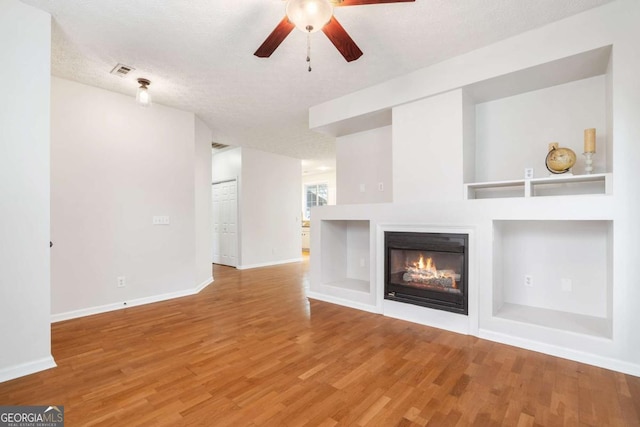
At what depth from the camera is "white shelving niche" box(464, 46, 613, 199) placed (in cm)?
258

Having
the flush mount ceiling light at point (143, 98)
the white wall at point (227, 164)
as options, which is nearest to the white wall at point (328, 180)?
the white wall at point (227, 164)

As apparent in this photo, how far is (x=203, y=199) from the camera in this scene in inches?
195

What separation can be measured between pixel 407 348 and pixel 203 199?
3872mm

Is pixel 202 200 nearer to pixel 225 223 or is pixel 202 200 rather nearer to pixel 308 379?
pixel 225 223

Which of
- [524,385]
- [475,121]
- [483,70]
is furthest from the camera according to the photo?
[475,121]

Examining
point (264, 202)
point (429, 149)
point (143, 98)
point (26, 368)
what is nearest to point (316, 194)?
point (264, 202)

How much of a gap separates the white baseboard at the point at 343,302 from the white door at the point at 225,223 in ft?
10.1

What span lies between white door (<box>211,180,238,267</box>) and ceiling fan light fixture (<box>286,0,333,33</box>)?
17.2 ft

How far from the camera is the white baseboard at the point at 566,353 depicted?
2137 mm

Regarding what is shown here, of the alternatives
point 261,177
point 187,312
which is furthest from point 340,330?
point 261,177

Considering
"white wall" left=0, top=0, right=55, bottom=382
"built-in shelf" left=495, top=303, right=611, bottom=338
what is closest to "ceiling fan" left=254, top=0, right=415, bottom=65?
"white wall" left=0, top=0, right=55, bottom=382

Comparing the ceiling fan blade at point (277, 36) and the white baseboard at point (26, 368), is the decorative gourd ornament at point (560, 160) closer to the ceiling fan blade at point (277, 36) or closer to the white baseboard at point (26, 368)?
the ceiling fan blade at point (277, 36)

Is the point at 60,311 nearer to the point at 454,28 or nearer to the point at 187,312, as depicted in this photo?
the point at 187,312

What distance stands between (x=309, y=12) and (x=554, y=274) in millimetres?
3183
